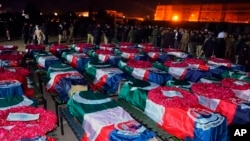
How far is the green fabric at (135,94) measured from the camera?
251 inches

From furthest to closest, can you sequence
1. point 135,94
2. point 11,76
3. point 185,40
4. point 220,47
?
1. point 185,40
2. point 220,47
3. point 11,76
4. point 135,94

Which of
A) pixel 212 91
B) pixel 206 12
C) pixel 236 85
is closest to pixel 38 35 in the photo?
pixel 236 85

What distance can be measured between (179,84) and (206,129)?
292 cm

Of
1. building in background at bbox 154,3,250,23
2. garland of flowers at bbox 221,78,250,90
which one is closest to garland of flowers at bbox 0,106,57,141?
garland of flowers at bbox 221,78,250,90

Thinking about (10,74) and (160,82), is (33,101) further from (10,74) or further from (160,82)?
(160,82)

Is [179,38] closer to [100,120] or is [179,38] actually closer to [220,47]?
[220,47]

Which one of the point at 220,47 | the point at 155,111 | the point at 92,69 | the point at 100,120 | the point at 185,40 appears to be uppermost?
the point at 185,40

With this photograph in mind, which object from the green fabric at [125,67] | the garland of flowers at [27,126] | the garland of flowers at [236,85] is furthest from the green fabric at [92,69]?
the garland of flowers at [27,126]

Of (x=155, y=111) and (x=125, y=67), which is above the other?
(x=125, y=67)

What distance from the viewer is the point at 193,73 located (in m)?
9.59

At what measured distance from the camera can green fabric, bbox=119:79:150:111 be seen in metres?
6.38

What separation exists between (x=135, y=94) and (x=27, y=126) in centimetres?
309

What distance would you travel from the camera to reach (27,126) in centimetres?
420

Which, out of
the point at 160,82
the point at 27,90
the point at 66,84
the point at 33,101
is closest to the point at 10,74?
the point at 27,90
